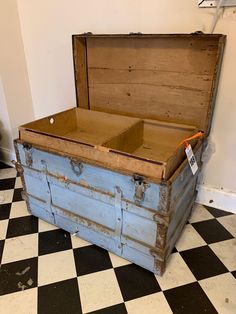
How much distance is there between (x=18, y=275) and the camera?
3.95 ft

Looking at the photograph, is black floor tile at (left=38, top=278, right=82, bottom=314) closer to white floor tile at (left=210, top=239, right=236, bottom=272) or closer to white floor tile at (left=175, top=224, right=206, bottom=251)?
white floor tile at (left=175, top=224, right=206, bottom=251)

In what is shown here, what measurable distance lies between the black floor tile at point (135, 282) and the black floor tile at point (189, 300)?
0.07 metres

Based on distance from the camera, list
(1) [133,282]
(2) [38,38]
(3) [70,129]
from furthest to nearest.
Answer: (2) [38,38] → (3) [70,129] → (1) [133,282]

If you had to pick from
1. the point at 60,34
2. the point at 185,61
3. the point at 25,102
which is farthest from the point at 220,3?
the point at 25,102

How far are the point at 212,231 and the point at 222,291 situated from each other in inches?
15.8

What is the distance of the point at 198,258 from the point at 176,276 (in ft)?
0.58

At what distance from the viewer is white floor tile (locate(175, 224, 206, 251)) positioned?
1378mm

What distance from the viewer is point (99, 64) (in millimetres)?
1578

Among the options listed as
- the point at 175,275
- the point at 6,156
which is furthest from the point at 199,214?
the point at 6,156

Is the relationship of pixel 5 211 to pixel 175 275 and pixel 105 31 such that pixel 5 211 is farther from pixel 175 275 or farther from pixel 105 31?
pixel 105 31

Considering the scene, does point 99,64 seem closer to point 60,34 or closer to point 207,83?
point 60,34

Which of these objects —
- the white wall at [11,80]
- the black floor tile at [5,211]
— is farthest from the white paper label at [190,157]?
the white wall at [11,80]

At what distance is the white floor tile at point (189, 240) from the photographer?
1378 mm

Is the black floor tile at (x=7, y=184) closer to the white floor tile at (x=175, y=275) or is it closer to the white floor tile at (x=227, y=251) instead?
the white floor tile at (x=175, y=275)
